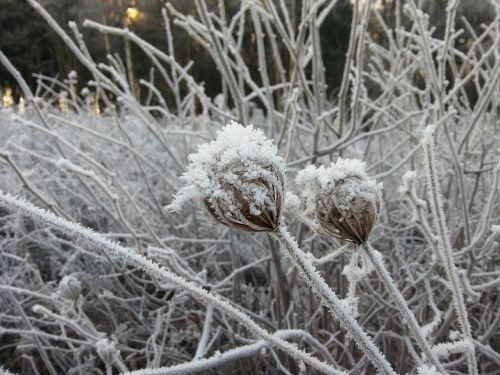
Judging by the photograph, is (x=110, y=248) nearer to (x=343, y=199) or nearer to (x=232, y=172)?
(x=232, y=172)

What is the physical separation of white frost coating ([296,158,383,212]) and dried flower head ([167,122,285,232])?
14 cm

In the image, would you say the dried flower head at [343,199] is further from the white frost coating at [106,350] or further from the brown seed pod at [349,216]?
the white frost coating at [106,350]

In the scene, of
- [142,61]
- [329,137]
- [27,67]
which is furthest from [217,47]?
[142,61]

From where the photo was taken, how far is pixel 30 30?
922cm

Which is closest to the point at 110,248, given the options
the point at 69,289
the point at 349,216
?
the point at 349,216

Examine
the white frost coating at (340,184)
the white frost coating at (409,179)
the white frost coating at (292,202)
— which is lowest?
the white frost coating at (292,202)

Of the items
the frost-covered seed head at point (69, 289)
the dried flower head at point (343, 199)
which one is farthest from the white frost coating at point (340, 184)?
the frost-covered seed head at point (69, 289)

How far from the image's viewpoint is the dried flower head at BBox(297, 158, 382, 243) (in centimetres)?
80

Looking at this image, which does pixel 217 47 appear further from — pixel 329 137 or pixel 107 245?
pixel 329 137

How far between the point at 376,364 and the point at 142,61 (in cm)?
1138

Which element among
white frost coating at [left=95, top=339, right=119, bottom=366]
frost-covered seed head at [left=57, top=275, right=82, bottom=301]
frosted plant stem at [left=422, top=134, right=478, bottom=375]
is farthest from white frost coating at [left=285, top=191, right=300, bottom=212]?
frost-covered seed head at [left=57, top=275, right=82, bottom=301]

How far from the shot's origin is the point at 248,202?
2.27 ft

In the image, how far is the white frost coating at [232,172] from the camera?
2.22 feet

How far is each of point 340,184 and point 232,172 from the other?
0.21 meters
